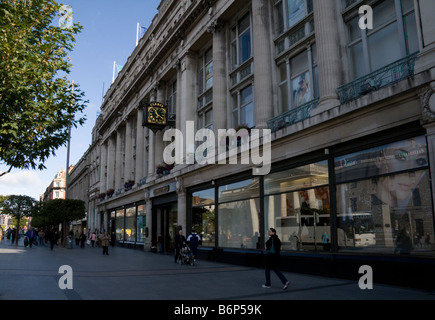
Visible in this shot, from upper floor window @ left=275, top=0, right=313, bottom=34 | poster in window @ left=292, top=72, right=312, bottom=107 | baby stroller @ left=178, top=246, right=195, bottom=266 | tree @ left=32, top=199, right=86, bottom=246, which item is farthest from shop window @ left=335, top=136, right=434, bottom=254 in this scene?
tree @ left=32, top=199, right=86, bottom=246

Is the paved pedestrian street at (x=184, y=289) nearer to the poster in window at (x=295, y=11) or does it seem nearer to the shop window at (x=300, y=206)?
the shop window at (x=300, y=206)

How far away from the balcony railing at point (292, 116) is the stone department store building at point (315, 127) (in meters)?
0.06

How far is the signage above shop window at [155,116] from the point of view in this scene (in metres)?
26.2

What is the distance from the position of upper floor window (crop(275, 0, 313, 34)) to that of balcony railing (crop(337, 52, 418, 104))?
184 inches

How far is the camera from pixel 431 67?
31.7 ft

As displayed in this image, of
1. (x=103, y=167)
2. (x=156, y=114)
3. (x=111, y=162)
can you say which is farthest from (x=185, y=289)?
(x=103, y=167)

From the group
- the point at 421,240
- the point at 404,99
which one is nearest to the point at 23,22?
the point at 404,99

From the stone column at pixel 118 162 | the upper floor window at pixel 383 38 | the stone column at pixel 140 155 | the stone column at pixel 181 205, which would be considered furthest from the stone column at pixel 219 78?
the stone column at pixel 118 162

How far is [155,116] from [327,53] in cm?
1586

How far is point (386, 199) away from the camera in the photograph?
11102 mm

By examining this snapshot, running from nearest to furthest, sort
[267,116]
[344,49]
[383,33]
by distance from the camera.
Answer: [383,33]
[344,49]
[267,116]

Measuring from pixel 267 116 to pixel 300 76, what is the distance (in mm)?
2318

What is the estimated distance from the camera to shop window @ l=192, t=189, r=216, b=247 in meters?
20.9
